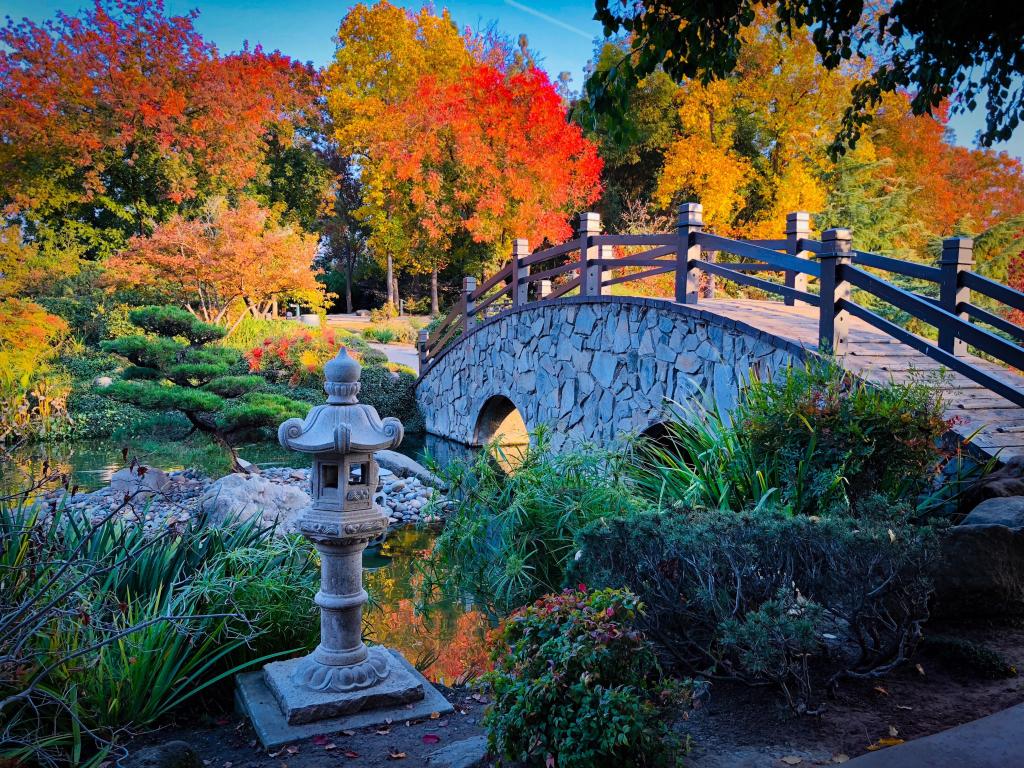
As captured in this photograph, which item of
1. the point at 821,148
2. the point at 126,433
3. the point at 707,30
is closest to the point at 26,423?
the point at 126,433

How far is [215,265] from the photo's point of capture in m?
17.9

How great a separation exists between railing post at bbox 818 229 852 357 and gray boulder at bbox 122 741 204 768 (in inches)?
199

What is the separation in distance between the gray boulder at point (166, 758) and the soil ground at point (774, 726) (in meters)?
0.42

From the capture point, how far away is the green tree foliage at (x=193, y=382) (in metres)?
10.5

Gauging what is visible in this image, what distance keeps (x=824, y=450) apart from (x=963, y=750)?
228 centimetres

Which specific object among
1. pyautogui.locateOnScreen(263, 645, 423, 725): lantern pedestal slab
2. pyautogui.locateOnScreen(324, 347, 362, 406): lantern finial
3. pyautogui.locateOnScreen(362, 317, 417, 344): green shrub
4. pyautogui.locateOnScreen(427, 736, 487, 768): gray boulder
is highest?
pyautogui.locateOnScreen(362, 317, 417, 344): green shrub

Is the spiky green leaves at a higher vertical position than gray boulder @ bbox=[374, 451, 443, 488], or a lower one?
higher

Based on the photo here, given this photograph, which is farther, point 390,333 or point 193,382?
point 390,333

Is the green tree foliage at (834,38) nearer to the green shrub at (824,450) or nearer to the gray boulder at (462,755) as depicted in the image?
the green shrub at (824,450)

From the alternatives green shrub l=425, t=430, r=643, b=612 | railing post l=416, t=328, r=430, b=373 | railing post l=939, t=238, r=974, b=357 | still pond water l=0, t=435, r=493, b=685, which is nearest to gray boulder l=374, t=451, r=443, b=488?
still pond water l=0, t=435, r=493, b=685

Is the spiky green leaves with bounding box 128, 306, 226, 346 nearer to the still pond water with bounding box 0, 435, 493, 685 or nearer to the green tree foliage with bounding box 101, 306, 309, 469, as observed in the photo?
the green tree foliage with bounding box 101, 306, 309, 469

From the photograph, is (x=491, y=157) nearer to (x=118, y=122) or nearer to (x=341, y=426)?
(x=118, y=122)

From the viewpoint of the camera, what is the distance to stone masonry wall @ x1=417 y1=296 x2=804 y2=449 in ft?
25.1

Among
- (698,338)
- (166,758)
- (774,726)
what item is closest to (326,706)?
(166,758)
